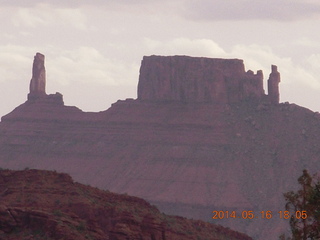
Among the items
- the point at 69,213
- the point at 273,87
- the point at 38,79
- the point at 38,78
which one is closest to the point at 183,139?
the point at 273,87

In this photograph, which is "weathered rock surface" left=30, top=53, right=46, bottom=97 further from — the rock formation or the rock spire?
the rock formation

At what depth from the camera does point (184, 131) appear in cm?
17925

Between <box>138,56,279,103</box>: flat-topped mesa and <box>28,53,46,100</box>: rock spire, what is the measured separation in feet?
48.5

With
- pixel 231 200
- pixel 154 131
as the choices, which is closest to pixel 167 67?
pixel 154 131

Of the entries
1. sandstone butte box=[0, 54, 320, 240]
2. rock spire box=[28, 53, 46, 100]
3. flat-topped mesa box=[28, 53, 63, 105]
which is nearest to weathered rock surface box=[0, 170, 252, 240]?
sandstone butte box=[0, 54, 320, 240]

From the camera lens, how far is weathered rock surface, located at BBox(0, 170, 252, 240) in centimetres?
6344

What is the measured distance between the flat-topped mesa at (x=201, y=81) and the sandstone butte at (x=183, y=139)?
125mm

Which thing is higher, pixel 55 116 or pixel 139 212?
pixel 55 116

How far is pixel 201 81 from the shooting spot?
183 m

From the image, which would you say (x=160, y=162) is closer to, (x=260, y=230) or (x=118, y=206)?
(x=260, y=230)

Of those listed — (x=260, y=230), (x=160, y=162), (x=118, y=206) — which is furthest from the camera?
(x=160, y=162)

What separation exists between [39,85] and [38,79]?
798mm

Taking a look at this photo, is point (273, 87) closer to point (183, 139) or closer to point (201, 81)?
point (201, 81)

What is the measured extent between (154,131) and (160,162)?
243 inches
